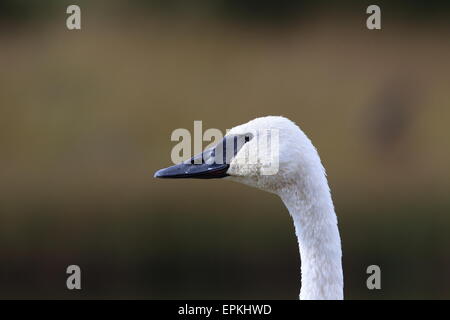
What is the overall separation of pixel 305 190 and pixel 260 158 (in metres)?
0.18

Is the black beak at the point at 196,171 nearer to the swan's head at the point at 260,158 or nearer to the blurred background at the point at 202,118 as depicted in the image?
the swan's head at the point at 260,158

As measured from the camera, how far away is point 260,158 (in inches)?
120

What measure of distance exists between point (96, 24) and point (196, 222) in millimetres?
2028

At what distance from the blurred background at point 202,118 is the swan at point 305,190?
11.5ft

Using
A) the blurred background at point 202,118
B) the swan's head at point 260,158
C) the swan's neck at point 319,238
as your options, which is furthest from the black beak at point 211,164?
the blurred background at point 202,118

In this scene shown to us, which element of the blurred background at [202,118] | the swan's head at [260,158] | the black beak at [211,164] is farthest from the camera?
the blurred background at [202,118]

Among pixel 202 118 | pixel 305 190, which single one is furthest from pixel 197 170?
pixel 202 118

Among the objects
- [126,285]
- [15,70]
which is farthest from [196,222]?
[15,70]

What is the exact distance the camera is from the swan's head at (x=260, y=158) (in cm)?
294

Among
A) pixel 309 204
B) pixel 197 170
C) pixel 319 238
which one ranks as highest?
pixel 197 170

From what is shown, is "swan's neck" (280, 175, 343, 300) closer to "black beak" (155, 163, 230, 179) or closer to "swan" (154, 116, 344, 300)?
"swan" (154, 116, 344, 300)

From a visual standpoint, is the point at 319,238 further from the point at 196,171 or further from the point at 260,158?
the point at 196,171

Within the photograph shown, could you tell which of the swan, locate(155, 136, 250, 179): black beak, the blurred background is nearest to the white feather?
the swan
